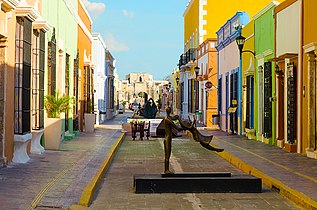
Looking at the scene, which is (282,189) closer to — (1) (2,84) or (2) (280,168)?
(2) (280,168)

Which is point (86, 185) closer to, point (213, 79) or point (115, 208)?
point (115, 208)

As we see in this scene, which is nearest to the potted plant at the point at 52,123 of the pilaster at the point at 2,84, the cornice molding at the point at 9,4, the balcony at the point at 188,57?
the pilaster at the point at 2,84

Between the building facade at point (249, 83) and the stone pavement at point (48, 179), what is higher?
the building facade at point (249, 83)

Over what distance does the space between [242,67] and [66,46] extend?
7.90 metres

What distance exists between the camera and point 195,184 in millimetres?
10328

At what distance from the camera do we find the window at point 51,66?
18047mm

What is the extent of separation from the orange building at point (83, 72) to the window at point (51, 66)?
636 cm

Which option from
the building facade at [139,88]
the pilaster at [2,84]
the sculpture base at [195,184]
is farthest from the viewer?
the building facade at [139,88]

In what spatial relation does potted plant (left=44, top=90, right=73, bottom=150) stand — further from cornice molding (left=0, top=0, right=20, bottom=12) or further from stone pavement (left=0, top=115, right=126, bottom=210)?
cornice molding (left=0, top=0, right=20, bottom=12)

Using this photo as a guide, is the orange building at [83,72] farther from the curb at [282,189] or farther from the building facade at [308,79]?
the curb at [282,189]

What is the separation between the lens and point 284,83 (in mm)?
18344

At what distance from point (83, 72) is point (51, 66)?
10.4 meters

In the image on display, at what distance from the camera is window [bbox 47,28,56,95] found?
18.0m

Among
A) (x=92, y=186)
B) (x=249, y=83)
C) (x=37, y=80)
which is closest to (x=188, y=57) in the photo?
(x=249, y=83)
